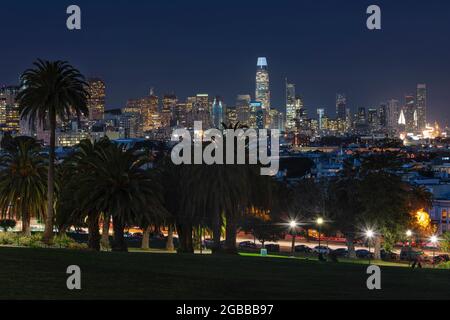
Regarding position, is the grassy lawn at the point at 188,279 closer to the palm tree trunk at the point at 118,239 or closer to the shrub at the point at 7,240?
the shrub at the point at 7,240

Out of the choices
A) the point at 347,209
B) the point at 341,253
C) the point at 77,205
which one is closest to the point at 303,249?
the point at 341,253

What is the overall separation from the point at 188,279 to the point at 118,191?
2463cm

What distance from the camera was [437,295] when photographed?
28000mm

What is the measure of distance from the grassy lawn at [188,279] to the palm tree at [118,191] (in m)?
14.8

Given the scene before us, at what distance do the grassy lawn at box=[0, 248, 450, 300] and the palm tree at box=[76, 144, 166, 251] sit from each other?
14844 mm

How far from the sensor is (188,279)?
27.9 m

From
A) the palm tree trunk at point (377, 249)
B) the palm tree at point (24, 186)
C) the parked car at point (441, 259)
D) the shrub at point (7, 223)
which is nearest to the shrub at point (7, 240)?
the palm tree at point (24, 186)

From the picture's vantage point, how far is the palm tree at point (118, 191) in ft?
168

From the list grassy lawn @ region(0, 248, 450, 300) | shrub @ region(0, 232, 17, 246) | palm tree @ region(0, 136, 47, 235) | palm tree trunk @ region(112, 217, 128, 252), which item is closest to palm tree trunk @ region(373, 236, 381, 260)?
palm tree trunk @ region(112, 217, 128, 252)

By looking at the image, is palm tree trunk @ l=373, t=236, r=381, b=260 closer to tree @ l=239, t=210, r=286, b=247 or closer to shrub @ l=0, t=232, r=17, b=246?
tree @ l=239, t=210, r=286, b=247

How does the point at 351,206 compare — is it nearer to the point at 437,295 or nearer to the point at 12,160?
the point at 12,160
